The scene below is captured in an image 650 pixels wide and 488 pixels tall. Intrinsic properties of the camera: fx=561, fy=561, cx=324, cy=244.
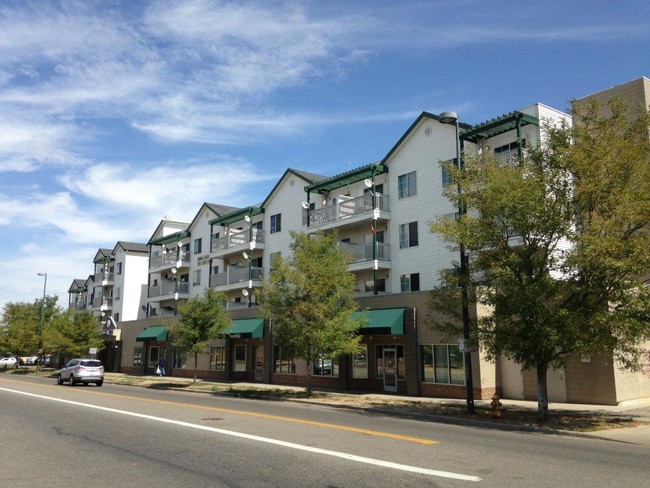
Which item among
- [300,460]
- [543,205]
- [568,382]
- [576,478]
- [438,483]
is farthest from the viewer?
[568,382]

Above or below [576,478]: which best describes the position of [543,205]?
above

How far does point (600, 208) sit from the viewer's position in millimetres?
15445

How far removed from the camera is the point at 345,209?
32844 millimetres

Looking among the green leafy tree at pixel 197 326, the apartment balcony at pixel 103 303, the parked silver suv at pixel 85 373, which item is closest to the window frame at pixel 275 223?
the green leafy tree at pixel 197 326

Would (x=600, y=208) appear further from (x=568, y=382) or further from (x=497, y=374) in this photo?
(x=497, y=374)

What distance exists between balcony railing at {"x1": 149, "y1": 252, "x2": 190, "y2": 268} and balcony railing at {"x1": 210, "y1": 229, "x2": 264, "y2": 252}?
6.04 m

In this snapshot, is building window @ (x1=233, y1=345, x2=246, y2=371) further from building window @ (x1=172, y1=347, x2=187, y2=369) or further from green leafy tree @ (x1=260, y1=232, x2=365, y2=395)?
green leafy tree @ (x1=260, y1=232, x2=365, y2=395)

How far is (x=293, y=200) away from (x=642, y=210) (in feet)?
83.4

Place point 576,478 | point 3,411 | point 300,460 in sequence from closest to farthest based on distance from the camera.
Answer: point 576,478 → point 300,460 → point 3,411

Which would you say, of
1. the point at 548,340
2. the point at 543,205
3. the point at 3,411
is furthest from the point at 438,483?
the point at 3,411

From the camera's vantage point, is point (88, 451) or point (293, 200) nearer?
point (88, 451)

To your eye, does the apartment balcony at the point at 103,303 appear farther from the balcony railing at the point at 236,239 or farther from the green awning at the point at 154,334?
the balcony railing at the point at 236,239

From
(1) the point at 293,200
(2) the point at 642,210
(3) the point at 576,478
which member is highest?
(1) the point at 293,200

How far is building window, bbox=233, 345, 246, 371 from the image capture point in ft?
119
